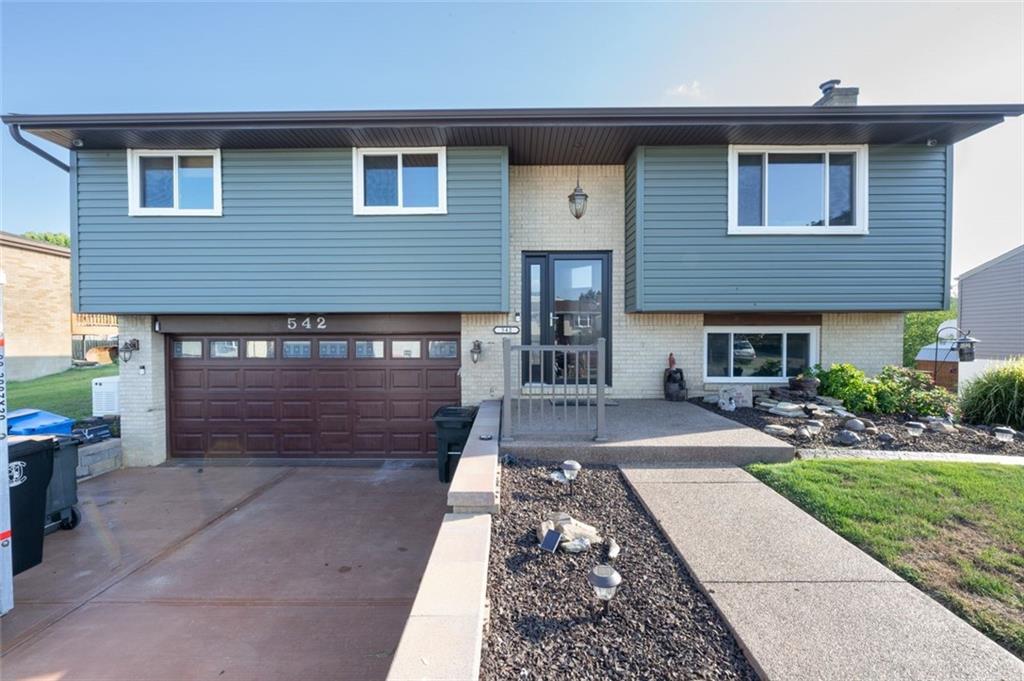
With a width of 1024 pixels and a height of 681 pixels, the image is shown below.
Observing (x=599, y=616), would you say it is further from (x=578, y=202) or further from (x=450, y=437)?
(x=578, y=202)

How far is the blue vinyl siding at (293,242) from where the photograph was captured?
6301mm

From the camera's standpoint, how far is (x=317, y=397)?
7059mm

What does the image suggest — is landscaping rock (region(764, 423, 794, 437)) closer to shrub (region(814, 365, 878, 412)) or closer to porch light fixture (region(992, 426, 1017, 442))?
shrub (region(814, 365, 878, 412))

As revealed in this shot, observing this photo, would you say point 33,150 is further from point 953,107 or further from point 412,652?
point 953,107

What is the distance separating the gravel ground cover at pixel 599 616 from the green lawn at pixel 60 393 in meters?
10.1

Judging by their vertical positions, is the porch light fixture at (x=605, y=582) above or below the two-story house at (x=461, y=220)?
below

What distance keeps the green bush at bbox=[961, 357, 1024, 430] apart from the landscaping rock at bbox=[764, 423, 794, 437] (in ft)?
11.2

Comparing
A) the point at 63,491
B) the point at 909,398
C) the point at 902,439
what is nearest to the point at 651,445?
the point at 902,439

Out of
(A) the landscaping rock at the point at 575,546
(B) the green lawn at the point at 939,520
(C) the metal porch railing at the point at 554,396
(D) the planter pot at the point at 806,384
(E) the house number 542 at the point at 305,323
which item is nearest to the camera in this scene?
(B) the green lawn at the point at 939,520

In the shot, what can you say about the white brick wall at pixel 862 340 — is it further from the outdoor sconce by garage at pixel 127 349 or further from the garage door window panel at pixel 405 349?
the outdoor sconce by garage at pixel 127 349

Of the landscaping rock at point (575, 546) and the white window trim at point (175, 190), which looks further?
the white window trim at point (175, 190)

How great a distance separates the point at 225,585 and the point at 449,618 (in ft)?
9.27

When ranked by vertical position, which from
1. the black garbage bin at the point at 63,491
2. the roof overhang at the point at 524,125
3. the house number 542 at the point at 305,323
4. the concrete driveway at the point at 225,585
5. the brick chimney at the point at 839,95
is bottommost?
the concrete driveway at the point at 225,585

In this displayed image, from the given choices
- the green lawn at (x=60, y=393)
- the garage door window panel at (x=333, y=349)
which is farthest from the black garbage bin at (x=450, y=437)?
the green lawn at (x=60, y=393)
